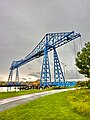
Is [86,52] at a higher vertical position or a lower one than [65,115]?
higher

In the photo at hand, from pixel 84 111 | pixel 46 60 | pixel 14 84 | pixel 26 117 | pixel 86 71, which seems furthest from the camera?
pixel 14 84

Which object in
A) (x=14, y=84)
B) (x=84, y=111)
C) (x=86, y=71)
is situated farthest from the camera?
(x=14, y=84)

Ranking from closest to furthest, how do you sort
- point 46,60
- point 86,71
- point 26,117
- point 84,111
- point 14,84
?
point 26,117, point 84,111, point 86,71, point 46,60, point 14,84

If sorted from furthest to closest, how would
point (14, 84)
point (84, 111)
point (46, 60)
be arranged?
point (14, 84), point (46, 60), point (84, 111)

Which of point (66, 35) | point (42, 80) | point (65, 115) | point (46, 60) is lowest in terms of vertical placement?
point (65, 115)

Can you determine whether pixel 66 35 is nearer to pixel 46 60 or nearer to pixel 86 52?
pixel 46 60

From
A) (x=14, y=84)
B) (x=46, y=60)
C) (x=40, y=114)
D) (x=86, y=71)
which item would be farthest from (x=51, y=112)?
(x=14, y=84)

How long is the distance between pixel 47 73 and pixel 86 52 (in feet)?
93.4

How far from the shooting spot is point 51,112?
1150 centimetres

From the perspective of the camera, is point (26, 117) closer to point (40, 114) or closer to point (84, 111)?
point (40, 114)

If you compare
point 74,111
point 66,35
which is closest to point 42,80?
point 66,35

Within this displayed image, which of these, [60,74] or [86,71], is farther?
[60,74]

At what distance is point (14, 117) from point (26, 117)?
681mm

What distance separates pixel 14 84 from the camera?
8694 cm
